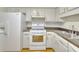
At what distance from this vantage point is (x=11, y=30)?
3.72 metres

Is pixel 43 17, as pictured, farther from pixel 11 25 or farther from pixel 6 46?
pixel 6 46

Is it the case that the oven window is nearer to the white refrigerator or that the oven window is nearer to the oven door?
the oven door

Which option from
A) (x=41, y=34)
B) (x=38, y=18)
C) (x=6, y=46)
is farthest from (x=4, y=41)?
(x=38, y=18)

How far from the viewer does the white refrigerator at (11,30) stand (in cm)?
369

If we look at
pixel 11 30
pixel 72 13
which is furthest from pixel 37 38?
pixel 72 13

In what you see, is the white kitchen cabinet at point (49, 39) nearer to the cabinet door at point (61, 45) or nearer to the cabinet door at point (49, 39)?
the cabinet door at point (49, 39)

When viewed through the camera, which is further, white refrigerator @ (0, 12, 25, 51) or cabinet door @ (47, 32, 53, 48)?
cabinet door @ (47, 32, 53, 48)

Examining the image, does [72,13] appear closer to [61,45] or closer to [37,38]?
[61,45]

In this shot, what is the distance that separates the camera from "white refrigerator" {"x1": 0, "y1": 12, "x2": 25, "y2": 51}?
145 inches

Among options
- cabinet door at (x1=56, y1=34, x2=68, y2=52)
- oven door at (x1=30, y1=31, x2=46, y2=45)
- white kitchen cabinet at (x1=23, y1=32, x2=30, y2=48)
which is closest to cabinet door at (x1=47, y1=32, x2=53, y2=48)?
oven door at (x1=30, y1=31, x2=46, y2=45)

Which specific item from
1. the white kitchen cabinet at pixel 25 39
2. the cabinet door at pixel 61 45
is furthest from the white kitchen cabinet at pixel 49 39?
the cabinet door at pixel 61 45
